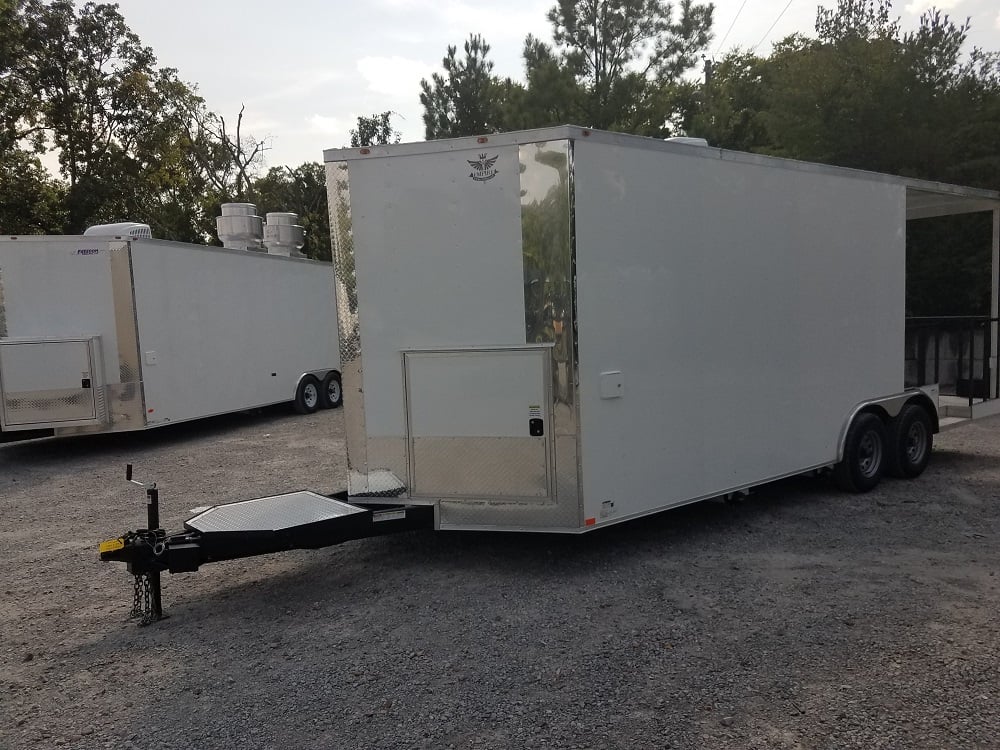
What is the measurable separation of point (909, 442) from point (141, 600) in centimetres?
670

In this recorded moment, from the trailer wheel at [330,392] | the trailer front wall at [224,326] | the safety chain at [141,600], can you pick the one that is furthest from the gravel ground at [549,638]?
the trailer wheel at [330,392]

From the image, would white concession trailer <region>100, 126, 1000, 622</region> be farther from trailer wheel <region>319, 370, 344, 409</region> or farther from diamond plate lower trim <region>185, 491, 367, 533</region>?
trailer wheel <region>319, 370, 344, 409</region>

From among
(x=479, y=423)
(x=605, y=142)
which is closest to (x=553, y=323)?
(x=479, y=423)

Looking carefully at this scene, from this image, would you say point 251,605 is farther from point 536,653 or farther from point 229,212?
point 229,212

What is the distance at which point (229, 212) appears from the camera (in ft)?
42.9

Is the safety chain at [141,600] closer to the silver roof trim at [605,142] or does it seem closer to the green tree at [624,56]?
the silver roof trim at [605,142]

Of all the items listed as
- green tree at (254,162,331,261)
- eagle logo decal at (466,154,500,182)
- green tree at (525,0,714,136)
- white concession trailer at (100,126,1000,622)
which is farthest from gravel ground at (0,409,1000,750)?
green tree at (254,162,331,261)

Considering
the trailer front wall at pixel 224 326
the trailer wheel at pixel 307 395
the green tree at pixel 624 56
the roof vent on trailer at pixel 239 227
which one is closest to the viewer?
the trailer front wall at pixel 224 326

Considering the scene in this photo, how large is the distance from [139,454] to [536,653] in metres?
8.29

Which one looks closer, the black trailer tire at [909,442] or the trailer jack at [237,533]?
the trailer jack at [237,533]

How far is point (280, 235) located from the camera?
13992mm

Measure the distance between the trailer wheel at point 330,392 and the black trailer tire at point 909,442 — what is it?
10.1 m

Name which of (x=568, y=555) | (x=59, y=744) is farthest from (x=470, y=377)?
(x=59, y=744)

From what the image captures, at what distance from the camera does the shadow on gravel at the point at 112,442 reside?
10.7m
